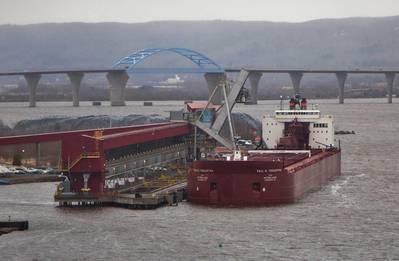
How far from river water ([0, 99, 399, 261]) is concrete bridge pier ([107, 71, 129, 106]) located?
109 meters

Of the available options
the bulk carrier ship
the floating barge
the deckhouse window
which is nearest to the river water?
the floating barge

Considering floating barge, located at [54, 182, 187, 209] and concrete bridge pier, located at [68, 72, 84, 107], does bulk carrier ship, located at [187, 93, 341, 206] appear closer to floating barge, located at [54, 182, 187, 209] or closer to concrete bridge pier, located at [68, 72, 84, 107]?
floating barge, located at [54, 182, 187, 209]

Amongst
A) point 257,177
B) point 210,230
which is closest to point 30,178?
point 257,177

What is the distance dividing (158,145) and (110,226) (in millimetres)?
17783

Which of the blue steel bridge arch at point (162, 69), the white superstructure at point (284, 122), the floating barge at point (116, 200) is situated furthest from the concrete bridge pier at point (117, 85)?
the floating barge at point (116, 200)

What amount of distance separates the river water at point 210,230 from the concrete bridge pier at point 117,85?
108961 millimetres

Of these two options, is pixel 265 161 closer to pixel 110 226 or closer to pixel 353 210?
pixel 353 210

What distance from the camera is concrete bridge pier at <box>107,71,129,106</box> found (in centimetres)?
16959

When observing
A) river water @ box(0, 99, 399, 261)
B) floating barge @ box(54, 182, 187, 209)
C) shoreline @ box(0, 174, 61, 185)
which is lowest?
river water @ box(0, 99, 399, 261)

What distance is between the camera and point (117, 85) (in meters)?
175

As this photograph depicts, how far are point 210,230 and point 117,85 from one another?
426 ft

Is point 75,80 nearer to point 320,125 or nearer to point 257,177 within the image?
point 320,125

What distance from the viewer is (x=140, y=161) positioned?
5944cm

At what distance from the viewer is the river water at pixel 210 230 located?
41781 millimetres
